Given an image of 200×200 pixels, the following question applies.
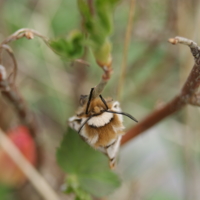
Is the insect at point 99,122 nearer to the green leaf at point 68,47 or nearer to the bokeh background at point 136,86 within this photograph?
the green leaf at point 68,47

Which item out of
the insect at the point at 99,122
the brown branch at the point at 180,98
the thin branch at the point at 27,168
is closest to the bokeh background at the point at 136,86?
the thin branch at the point at 27,168

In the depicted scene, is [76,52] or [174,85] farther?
[174,85]

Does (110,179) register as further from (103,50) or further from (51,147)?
(51,147)

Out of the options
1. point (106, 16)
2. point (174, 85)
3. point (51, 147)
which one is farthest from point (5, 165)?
point (174, 85)

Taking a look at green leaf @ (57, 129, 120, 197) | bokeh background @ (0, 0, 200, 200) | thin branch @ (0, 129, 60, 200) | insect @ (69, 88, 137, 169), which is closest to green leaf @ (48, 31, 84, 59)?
insect @ (69, 88, 137, 169)

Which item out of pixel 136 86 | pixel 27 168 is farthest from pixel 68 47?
pixel 136 86
